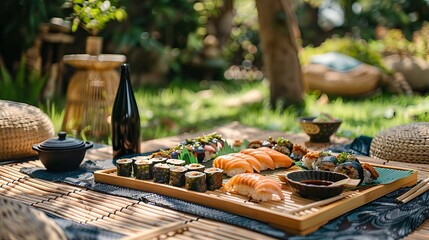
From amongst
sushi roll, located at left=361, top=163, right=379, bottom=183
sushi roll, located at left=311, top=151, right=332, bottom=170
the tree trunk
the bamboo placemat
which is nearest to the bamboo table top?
the bamboo placemat

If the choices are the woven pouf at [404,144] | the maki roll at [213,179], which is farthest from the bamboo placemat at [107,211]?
the woven pouf at [404,144]

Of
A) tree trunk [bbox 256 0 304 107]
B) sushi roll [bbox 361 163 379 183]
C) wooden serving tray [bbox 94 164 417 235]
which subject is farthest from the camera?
tree trunk [bbox 256 0 304 107]

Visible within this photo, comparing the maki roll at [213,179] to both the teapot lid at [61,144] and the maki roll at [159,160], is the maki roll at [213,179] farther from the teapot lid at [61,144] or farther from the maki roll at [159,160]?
the teapot lid at [61,144]

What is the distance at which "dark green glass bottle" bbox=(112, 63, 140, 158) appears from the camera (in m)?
3.34

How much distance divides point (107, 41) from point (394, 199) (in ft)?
21.7

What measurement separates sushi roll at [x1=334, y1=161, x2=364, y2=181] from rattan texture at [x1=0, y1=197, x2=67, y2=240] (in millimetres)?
1375

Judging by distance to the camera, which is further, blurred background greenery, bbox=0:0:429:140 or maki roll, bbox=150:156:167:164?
blurred background greenery, bbox=0:0:429:140

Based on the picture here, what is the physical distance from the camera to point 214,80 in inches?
396

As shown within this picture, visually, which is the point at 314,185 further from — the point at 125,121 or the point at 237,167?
the point at 125,121

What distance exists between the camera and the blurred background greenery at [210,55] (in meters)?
5.84

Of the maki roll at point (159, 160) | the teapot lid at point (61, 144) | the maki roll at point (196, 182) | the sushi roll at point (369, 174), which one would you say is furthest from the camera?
the teapot lid at point (61, 144)

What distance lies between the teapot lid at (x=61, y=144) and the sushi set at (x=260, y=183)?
11.0 inches

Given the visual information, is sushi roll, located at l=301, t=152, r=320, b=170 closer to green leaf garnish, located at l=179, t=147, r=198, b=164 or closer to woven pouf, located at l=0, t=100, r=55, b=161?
green leaf garnish, located at l=179, t=147, r=198, b=164

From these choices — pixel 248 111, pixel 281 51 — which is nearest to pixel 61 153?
pixel 248 111
